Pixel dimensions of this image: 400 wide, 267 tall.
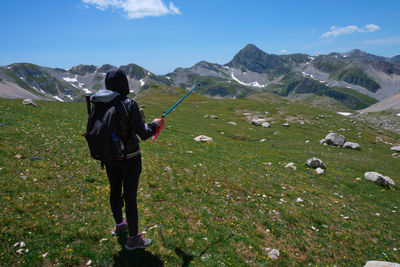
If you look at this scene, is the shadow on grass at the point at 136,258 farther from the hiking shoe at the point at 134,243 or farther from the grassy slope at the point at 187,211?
the hiking shoe at the point at 134,243

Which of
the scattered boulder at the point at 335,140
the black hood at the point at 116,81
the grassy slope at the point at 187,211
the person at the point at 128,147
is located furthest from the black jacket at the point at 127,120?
the scattered boulder at the point at 335,140

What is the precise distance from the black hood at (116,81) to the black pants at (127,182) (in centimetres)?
211

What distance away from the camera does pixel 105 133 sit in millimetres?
5723

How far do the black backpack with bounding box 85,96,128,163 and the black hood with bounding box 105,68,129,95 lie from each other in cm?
61

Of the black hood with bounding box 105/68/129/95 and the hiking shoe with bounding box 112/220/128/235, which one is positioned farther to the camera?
the hiking shoe with bounding box 112/220/128/235

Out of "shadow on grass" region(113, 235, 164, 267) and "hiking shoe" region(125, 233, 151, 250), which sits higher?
"hiking shoe" region(125, 233, 151, 250)

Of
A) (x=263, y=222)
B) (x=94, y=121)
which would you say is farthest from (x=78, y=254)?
(x=263, y=222)

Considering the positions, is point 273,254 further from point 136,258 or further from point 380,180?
point 380,180

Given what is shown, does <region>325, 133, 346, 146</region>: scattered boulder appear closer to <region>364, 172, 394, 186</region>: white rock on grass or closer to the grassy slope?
<region>364, 172, 394, 186</region>: white rock on grass

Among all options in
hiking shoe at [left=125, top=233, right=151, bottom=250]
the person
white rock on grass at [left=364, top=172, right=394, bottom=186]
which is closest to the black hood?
the person

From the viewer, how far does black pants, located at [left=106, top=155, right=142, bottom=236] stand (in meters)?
6.45

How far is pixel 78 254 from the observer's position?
6.99 m

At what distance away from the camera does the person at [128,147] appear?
6125 millimetres

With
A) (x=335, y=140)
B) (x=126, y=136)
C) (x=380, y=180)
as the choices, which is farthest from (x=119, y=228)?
(x=335, y=140)
